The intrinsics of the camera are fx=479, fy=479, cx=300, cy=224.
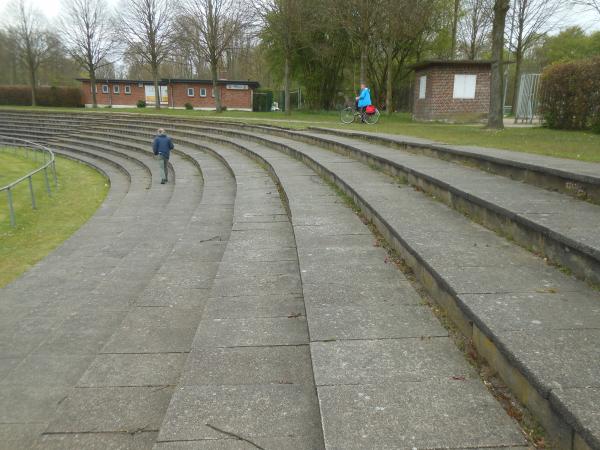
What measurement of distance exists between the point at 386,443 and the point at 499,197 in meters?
3.57

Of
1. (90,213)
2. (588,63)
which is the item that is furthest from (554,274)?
(588,63)

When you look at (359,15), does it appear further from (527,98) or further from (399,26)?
(527,98)

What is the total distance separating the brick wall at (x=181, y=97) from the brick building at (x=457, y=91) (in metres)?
27.2

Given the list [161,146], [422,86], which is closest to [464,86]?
[422,86]

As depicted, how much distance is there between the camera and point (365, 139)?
1314 centimetres

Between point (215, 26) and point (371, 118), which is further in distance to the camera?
point (215, 26)

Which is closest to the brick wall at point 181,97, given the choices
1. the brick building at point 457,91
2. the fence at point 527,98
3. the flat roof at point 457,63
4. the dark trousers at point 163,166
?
the brick building at point 457,91

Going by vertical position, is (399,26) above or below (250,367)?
above

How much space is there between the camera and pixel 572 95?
48.5ft

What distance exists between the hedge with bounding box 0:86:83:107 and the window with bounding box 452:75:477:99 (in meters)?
38.8

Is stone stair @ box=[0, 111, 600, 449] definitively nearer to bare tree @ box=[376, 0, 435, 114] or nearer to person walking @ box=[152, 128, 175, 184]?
person walking @ box=[152, 128, 175, 184]

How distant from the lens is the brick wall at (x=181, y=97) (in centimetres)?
4800

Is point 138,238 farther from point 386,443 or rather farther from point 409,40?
point 409,40

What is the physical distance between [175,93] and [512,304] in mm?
50704
